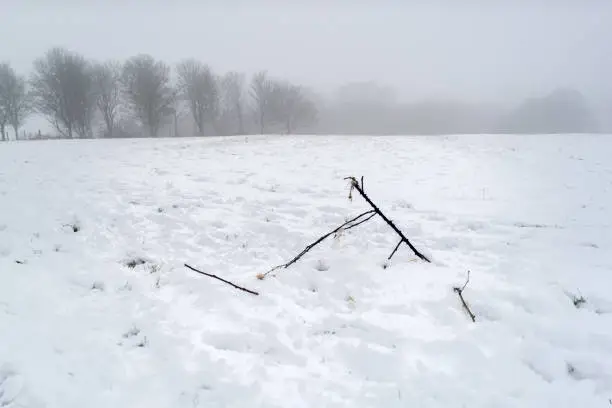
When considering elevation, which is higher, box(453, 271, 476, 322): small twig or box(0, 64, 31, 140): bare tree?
box(0, 64, 31, 140): bare tree

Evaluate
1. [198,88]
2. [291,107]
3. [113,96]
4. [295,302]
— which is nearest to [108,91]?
[113,96]

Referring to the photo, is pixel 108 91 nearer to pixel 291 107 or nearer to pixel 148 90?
pixel 148 90

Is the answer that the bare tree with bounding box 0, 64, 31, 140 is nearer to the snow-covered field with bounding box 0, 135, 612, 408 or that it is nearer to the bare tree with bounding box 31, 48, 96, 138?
the bare tree with bounding box 31, 48, 96, 138

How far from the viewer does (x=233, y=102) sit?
6531 centimetres

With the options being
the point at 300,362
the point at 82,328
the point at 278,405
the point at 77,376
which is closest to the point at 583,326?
the point at 300,362

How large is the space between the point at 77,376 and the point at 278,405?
6.62 feet

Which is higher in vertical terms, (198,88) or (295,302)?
(198,88)

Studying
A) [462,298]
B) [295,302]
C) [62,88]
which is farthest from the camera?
[62,88]

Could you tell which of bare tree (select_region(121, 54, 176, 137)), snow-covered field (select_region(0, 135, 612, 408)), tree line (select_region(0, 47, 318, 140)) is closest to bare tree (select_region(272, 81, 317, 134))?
tree line (select_region(0, 47, 318, 140))

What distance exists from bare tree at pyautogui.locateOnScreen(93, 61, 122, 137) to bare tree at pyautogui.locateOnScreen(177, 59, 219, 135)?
865cm

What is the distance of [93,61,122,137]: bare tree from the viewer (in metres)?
47.5

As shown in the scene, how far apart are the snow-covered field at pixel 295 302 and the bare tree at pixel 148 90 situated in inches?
1554

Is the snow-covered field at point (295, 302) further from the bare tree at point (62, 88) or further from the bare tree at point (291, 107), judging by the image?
the bare tree at point (291, 107)

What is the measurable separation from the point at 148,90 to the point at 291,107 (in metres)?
24.5
